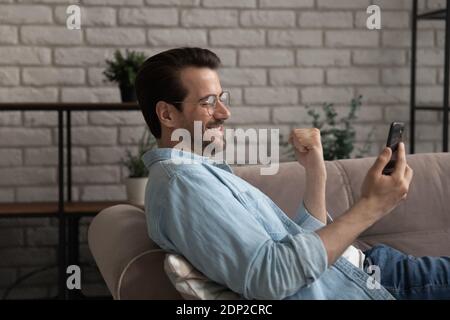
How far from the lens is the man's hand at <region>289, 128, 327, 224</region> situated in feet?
5.81

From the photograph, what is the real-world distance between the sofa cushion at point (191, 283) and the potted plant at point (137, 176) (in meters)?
1.50

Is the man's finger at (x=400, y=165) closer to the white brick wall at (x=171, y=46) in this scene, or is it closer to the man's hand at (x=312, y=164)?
the man's hand at (x=312, y=164)

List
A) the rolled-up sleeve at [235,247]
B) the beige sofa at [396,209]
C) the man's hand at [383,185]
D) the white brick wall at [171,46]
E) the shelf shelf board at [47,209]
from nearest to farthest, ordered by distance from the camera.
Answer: the rolled-up sleeve at [235,247] → the man's hand at [383,185] → the beige sofa at [396,209] → the shelf shelf board at [47,209] → the white brick wall at [171,46]

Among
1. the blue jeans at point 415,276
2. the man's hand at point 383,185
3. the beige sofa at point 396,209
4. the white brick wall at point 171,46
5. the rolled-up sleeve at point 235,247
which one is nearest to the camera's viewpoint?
the rolled-up sleeve at point 235,247

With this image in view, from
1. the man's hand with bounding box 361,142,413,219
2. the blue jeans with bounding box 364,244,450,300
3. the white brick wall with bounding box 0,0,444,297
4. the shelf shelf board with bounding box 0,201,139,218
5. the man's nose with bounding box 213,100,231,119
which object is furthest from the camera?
the white brick wall with bounding box 0,0,444,297

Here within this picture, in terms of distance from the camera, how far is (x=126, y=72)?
300 centimetres

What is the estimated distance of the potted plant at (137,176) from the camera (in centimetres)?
299

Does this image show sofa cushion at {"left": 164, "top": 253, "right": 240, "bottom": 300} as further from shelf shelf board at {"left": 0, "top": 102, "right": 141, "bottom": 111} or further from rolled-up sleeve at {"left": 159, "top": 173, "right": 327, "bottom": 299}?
shelf shelf board at {"left": 0, "top": 102, "right": 141, "bottom": 111}

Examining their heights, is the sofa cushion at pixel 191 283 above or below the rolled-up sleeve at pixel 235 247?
below

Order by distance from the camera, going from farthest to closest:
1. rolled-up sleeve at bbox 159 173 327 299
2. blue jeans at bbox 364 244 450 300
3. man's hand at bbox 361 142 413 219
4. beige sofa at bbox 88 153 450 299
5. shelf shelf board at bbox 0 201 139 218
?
shelf shelf board at bbox 0 201 139 218 → beige sofa at bbox 88 153 450 299 → blue jeans at bbox 364 244 450 300 → man's hand at bbox 361 142 413 219 → rolled-up sleeve at bbox 159 173 327 299

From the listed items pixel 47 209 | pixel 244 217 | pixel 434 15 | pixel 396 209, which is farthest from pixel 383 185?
pixel 434 15

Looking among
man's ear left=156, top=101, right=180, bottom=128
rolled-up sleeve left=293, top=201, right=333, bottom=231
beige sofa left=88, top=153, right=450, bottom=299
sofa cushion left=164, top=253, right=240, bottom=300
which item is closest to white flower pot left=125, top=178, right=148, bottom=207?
beige sofa left=88, top=153, right=450, bottom=299

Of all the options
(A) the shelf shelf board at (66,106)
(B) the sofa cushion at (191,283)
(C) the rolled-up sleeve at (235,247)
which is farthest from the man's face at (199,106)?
(A) the shelf shelf board at (66,106)

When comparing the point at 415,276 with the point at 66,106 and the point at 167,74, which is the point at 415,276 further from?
the point at 66,106
